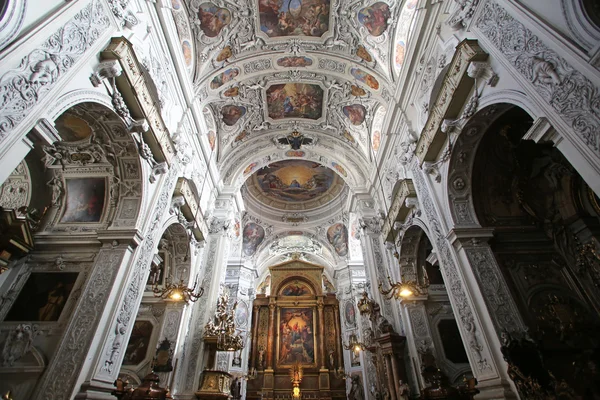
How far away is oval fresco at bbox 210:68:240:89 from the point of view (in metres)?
11.2

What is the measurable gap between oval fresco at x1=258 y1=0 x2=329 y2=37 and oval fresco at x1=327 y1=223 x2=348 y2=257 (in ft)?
42.0

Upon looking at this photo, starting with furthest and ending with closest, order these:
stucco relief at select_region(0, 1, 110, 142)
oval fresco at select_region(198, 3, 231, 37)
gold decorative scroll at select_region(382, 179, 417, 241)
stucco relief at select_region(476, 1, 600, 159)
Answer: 1. oval fresco at select_region(198, 3, 231, 37)
2. gold decorative scroll at select_region(382, 179, 417, 241)
3. stucco relief at select_region(0, 1, 110, 142)
4. stucco relief at select_region(476, 1, 600, 159)

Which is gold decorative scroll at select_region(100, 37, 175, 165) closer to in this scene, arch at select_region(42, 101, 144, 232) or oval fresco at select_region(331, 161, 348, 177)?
arch at select_region(42, 101, 144, 232)

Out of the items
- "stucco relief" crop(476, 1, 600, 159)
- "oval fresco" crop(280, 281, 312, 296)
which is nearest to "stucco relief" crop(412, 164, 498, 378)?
"stucco relief" crop(476, 1, 600, 159)

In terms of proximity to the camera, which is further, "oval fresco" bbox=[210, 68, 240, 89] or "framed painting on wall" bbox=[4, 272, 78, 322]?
"oval fresco" bbox=[210, 68, 240, 89]

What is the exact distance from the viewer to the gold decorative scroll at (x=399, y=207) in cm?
906

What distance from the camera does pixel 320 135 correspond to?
14711 millimetres

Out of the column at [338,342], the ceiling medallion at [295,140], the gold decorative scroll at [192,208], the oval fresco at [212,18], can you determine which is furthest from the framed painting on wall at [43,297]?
the column at [338,342]

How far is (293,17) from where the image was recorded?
34.3 ft

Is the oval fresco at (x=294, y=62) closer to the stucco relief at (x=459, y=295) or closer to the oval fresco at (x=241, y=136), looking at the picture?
the oval fresco at (x=241, y=136)

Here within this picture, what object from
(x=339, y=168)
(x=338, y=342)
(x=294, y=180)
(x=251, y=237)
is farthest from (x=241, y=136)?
(x=338, y=342)

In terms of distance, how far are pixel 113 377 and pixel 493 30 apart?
30.6 feet

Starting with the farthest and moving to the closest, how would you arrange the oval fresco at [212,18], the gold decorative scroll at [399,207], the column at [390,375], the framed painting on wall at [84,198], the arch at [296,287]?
1. the arch at [296,287]
2. the oval fresco at [212,18]
3. the gold decorative scroll at [399,207]
4. the column at [390,375]
5. the framed painting on wall at [84,198]

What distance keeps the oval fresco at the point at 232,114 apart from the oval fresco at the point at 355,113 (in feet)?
14.3
